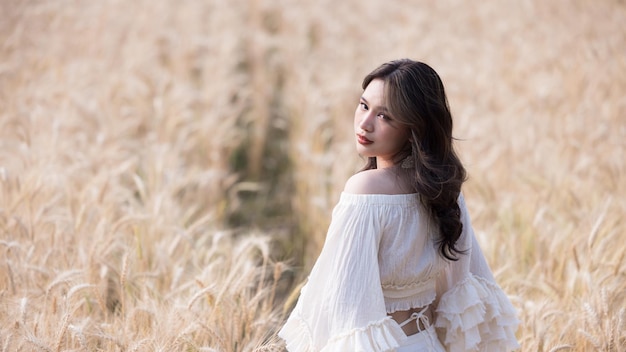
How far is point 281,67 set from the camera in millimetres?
6844

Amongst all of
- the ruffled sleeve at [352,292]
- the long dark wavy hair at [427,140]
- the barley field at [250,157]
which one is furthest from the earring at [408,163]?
the barley field at [250,157]

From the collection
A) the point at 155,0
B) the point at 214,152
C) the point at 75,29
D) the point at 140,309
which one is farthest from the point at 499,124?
the point at 155,0

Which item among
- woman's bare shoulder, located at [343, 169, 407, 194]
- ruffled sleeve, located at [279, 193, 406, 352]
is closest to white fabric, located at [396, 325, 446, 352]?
ruffled sleeve, located at [279, 193, 406, 352]

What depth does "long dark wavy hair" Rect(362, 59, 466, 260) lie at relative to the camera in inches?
66.0

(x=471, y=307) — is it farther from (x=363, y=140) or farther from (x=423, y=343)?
(x=363, y=140)

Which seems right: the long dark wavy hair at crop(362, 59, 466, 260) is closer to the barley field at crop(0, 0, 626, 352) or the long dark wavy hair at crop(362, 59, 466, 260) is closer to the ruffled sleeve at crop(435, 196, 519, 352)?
the ruffled sleeve at crop(435, 196, 519, 352)

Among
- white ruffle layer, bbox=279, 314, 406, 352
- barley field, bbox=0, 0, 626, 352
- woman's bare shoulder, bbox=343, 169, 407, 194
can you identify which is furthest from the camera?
barley field, bbox=0, 0, 626, 352

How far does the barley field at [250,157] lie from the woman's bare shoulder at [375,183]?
2.19ft

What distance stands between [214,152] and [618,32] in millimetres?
4097

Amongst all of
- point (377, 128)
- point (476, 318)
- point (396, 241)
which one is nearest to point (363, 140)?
point (377, 128)

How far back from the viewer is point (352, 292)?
160cm

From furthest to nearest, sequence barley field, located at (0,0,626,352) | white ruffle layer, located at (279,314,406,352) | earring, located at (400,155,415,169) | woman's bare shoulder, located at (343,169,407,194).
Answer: barley field, located at (0,0,626,352) → earring, located at (400,155,415,169) → woman's bare shoulder, located at (343,169,407,194) → white ruffle layer, located at (279,314,406,352)

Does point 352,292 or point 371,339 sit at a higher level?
point 352,292

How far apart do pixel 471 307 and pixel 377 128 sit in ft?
2.11
